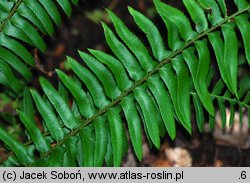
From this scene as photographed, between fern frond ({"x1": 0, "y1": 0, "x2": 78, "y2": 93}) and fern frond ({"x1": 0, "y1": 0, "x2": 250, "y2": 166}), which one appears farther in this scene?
fern frond ({"x1": 0, "y1": 0, "x2": 78, "y2": 93})

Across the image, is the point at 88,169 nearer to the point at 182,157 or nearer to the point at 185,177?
the point at 185,177

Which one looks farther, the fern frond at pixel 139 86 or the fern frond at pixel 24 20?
the fern frond at pixel 24 20

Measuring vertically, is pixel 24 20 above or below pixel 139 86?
above

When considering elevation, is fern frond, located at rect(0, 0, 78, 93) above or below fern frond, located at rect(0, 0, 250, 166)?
above

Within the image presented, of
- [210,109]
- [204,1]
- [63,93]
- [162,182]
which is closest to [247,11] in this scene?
[204,1]

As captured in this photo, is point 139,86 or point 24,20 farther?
point 24,20

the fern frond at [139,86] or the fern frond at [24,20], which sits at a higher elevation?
the fern frond at [24,20]

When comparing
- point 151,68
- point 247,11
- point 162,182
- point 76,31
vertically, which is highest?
point 76,31

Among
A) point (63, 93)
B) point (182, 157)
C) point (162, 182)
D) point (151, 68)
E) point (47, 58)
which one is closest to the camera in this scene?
point (151, 68)
